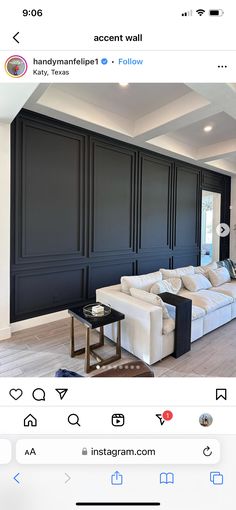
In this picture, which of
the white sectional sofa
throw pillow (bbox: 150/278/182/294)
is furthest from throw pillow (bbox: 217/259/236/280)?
throw pillow (bbox: 150/278/182/294)

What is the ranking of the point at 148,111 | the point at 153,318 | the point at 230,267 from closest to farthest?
the point at 153,318 → the point at 148,111 → the point at 230,267

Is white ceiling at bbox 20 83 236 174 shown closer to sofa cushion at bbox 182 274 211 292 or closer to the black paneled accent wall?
the black paneled accent wall

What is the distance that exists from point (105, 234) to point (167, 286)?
4.59ft
